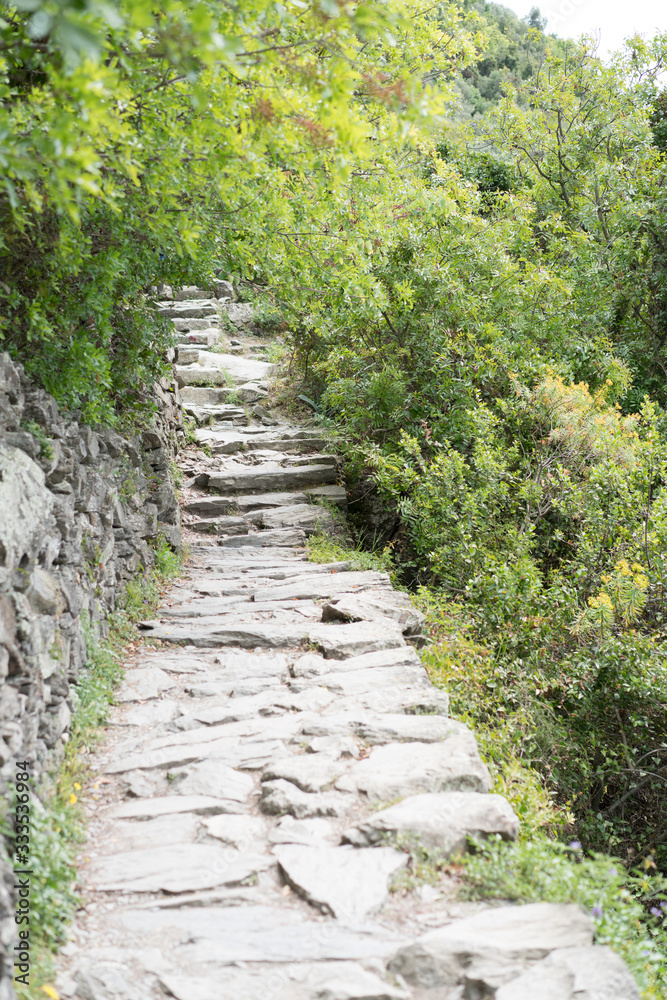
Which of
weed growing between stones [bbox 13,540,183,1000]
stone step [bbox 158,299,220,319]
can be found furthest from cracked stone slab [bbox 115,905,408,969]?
stone step [bbox 158,299,220,319]

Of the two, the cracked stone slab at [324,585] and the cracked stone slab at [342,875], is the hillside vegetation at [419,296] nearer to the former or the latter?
the cracked stone slab at [324,585]

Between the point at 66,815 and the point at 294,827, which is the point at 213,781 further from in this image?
the point at 66,815

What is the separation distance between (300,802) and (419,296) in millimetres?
6888

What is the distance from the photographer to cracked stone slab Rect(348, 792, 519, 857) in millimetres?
3465

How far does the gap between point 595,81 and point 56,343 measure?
1182cm

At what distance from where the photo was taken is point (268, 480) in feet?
34.9

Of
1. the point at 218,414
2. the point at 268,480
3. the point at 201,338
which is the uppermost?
the point at 201,338

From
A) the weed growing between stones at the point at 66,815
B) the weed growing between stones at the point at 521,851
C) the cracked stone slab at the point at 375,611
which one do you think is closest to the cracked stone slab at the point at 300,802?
the weed growing between stones at the point at 521,851

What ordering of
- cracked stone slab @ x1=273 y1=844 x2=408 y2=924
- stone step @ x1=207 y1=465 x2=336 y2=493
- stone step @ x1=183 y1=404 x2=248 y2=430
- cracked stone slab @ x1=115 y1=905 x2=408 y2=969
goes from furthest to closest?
stone step @ x1=183 y1=404 x2=248 y2=430, stone step @ x1=207 y1=465 x2=336 y2=493, cracked stone slab @ x1=273 y1=844 x2=408 y2=924, cracked stone slab @ x1=115 y1=905 x2=408 y2=969

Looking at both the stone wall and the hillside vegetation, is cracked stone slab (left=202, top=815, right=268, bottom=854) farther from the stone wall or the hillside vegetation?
the hillside vegetation

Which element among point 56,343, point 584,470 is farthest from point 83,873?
point 584,470

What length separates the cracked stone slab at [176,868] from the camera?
3.28 metres

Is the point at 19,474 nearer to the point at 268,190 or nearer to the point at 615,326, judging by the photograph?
the point at 268,190

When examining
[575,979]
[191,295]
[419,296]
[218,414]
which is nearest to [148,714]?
[575,979]
